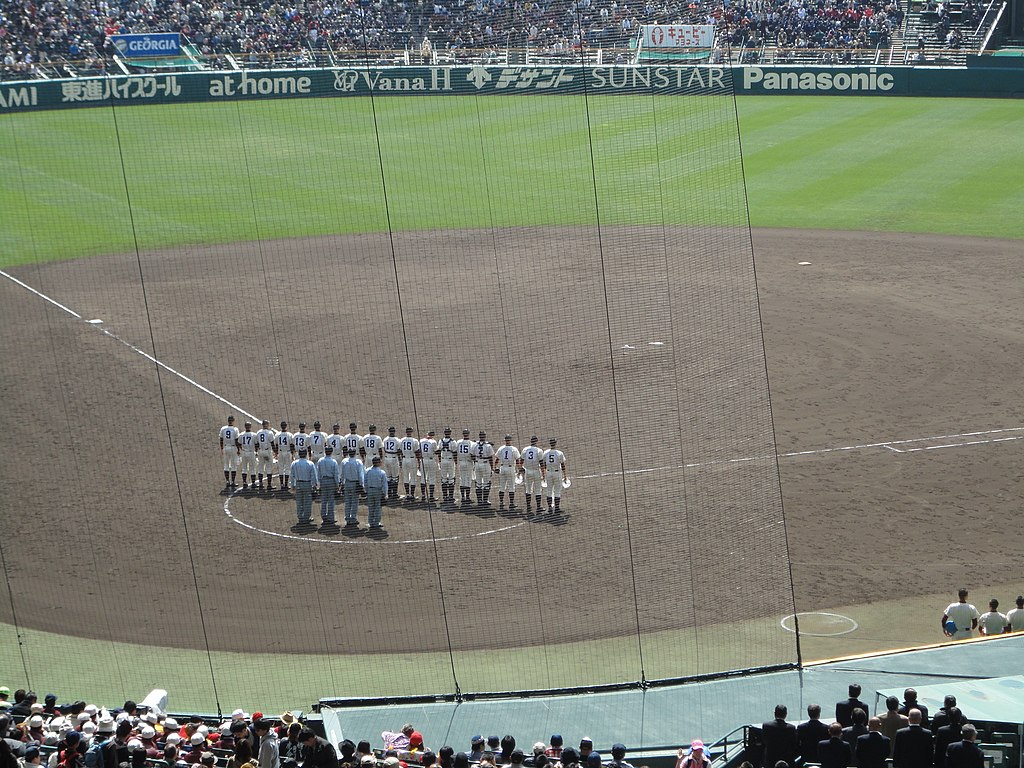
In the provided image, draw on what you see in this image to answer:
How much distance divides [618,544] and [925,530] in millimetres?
4295

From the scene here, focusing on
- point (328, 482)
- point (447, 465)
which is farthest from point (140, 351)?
point (447, 465)

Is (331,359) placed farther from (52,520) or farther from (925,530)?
(925,530)

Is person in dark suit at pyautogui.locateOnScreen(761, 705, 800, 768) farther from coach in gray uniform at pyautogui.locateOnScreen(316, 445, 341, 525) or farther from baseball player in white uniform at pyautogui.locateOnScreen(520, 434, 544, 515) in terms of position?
coach in gray uniform at pyautogui.locateOnScreen(316, 445, 341, 525)

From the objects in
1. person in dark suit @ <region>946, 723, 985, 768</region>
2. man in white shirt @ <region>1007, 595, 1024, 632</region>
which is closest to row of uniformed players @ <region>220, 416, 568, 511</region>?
man in white shirt @ <region>1007, 595, 1024, 632</region>

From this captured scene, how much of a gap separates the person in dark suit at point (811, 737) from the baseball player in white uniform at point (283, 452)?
438 inches

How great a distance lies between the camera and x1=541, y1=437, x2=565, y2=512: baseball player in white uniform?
59.8 feet

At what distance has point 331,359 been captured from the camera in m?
25.4

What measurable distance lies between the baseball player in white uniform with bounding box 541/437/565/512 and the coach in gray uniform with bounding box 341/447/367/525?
8.78ft

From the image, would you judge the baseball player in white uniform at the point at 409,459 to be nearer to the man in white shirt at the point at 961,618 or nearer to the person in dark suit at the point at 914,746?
the man in white shirt at the point at 961,618

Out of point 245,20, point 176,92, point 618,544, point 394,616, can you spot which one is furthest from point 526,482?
point 245,20

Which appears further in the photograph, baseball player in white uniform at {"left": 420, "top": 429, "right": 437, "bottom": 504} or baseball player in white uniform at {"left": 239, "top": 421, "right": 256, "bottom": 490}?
baseball player in white uniform at {"left": 239, "top": 421, "right": 256, "bottom": 490}

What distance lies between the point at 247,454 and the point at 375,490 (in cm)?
277

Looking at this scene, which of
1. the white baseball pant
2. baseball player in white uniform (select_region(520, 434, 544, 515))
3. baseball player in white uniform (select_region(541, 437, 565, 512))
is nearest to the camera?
baseball player in white uniform (select_region(541, 437, 565, 512))

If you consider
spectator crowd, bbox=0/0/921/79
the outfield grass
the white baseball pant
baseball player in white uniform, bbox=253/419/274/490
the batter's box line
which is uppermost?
spectator crowd, bbox=0/0/921/79
